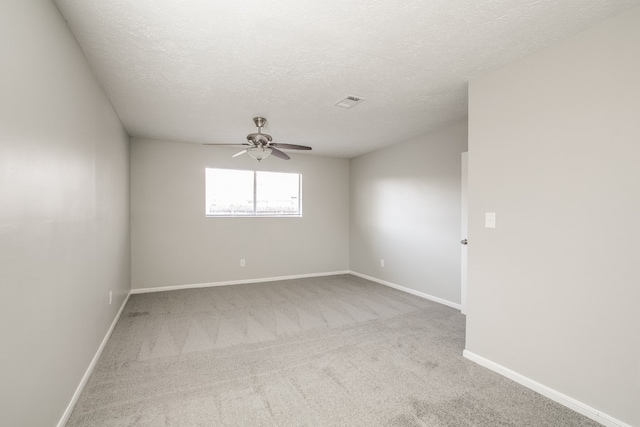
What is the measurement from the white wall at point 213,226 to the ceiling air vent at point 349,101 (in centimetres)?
261

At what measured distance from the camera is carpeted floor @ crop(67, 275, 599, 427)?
6.22 feet

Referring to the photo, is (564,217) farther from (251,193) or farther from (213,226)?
(213,226)

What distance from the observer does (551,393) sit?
209 cm

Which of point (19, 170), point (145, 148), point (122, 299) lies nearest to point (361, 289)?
point (122, 299)

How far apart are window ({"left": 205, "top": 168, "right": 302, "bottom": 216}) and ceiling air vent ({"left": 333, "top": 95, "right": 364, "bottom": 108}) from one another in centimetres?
276

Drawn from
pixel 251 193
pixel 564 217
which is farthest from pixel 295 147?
pixel 564 217

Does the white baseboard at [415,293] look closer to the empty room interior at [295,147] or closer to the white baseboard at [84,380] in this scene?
the empty room interior at [295,147]

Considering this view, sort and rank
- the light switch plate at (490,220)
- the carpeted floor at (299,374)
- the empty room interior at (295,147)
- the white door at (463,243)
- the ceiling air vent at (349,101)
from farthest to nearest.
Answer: the white door at (463,243)
the ceiling air vent at (349,101)
the light switch plate at (490,220)
the carpeted floor at (299,374)
the empty room interior at (295,147)

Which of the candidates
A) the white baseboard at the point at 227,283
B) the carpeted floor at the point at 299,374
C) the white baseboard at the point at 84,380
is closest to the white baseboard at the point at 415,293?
the carpeted floor at the point at 299,374

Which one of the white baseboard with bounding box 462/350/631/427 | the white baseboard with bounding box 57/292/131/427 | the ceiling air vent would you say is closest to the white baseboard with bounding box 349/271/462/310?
the white baseboard with bounding box 462/350/631/427

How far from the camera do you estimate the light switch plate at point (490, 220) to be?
98.0 inches

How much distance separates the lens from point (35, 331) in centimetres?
145

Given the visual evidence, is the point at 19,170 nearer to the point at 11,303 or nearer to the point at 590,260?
the point at 11,303

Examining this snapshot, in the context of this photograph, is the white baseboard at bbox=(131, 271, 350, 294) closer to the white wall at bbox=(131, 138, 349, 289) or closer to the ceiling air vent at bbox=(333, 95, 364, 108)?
the white wall at bbox=(131, 138, 349, 289)
